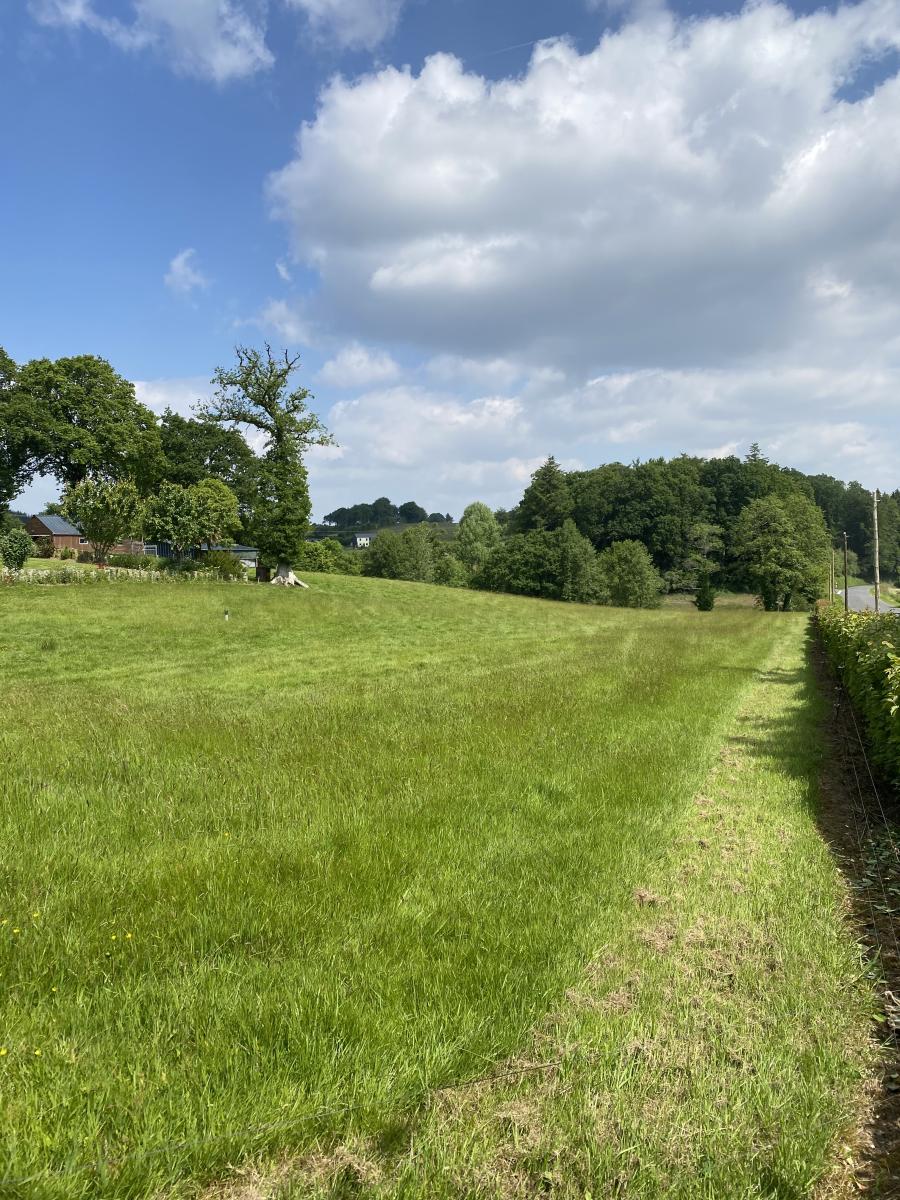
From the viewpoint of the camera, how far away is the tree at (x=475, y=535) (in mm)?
108844

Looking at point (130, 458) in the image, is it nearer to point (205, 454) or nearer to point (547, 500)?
point (205, 454)

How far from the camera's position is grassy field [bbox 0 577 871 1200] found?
8.76 ft

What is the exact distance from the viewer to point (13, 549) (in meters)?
38.2

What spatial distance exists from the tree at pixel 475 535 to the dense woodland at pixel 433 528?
0.31 metres

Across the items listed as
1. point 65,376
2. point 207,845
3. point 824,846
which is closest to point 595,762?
point 824,846

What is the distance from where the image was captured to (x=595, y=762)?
Answer: 8.26 metres

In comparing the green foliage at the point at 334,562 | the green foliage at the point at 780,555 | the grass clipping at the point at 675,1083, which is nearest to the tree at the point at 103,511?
the green foliage at the point at 334,562

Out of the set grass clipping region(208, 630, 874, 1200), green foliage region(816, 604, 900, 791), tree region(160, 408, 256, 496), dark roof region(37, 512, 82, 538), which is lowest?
grass clipping region(208, 630, 874, 1200)

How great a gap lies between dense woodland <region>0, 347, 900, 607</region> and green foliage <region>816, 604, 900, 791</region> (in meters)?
35.2

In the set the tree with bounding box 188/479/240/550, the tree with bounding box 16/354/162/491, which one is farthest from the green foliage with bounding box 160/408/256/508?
the tree with bounding box 188/479/240/550

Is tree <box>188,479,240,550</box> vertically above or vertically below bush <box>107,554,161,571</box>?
above

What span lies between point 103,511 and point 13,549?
17.8ft

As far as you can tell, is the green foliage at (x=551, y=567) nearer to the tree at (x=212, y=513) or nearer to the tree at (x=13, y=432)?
the tree at (x=212, y=513)

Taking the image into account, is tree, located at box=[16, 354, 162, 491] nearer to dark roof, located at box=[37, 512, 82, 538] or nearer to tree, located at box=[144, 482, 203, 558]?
tree, located at box=[144, 482, 203, 558]
